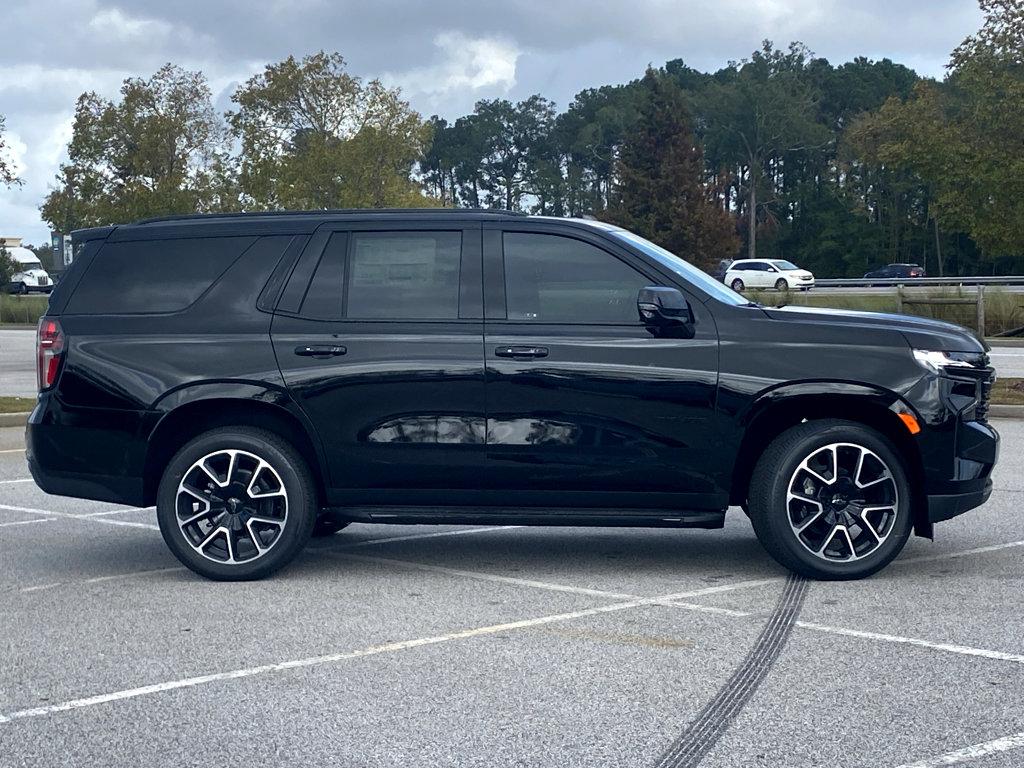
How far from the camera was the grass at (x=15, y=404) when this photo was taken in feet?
55.1

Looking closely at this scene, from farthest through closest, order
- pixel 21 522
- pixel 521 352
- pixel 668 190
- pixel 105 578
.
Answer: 1. pixel 668 190
2. pixel 21 522
3. pixel 105 578
4. pixel 521 352

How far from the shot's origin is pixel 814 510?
7137 mm

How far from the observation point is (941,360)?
7.10 m

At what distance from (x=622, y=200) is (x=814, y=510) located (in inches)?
2708

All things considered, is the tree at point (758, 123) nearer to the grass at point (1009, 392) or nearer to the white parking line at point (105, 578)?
the grass at point (1009, 392)

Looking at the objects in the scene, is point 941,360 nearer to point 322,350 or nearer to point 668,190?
point 322,350

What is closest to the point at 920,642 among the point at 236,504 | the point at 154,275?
the point at 236,504

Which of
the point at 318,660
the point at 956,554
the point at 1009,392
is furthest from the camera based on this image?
the point at 1009,392

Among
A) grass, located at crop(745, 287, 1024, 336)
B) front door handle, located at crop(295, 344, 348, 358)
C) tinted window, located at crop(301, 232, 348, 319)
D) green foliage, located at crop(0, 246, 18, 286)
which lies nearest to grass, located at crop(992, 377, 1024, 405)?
grass, located at crop(745, 287, 1024, 336)

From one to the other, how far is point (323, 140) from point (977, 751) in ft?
151

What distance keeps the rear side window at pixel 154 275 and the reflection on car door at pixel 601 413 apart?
156 centimetres

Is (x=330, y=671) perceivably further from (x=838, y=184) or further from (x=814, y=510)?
(x=838, y=184)

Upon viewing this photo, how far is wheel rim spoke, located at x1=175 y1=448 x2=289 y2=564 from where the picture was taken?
24.0 feet

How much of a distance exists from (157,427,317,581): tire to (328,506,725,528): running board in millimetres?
417
